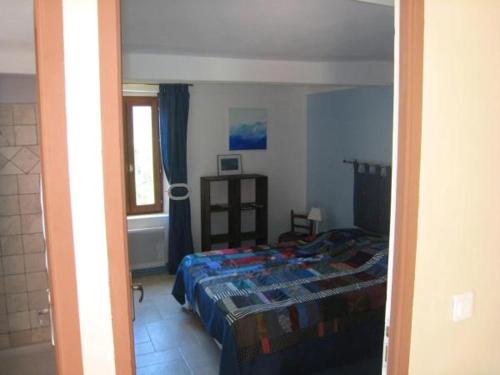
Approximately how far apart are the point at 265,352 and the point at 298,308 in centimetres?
40

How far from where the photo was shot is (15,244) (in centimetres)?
329

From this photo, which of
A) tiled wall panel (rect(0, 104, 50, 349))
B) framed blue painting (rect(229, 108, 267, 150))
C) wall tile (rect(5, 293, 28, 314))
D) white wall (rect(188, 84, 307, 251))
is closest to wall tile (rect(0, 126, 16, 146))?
tiled wall panel (rect(0, 104, 50, 349))

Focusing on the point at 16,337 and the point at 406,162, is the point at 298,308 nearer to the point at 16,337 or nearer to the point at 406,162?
the point at 406,162

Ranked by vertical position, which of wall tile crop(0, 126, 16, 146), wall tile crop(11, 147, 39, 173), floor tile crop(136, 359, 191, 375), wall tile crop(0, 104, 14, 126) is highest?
wall tile crop(0, 104, 14, 126)

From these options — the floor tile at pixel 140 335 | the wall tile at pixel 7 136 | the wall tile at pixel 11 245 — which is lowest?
the floor tile at pixel 140 335

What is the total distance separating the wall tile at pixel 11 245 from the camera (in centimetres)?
327

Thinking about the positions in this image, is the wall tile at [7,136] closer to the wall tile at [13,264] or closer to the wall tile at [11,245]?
the wall tile at [11,245]

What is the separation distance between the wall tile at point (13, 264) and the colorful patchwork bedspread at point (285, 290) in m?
1.40

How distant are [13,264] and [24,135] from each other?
→ 101cm

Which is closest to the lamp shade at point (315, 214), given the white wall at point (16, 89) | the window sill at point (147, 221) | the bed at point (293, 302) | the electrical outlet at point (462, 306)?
the bed at point (293, 302)

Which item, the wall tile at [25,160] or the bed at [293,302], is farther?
the wall tile at [25,160]

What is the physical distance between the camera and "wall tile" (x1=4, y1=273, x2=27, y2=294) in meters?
3.31

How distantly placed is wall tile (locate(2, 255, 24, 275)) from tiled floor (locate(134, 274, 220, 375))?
1121 mm

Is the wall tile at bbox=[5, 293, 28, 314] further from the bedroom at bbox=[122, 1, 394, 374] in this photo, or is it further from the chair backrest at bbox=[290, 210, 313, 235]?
the chair backrest at bbox=[290, 210, 313, 235]
